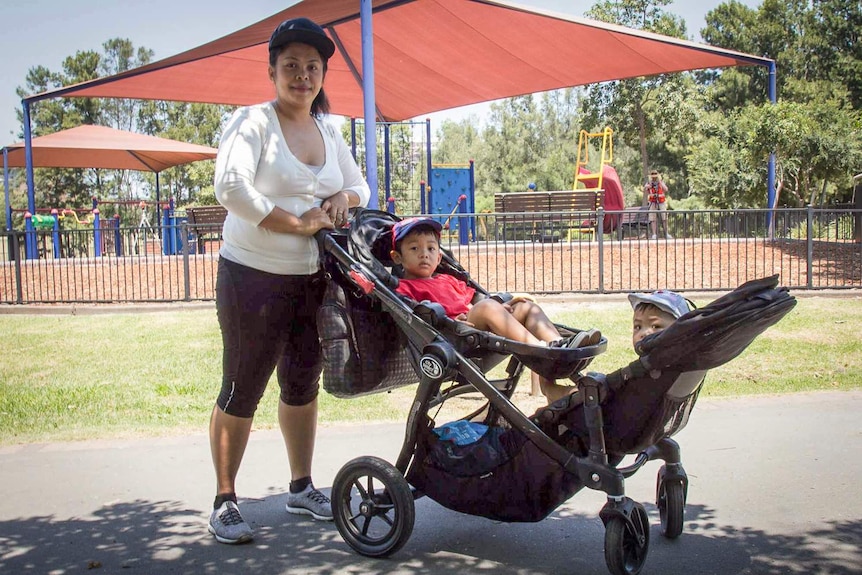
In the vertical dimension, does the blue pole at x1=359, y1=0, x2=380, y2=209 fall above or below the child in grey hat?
above

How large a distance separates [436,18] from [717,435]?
29.6 ft

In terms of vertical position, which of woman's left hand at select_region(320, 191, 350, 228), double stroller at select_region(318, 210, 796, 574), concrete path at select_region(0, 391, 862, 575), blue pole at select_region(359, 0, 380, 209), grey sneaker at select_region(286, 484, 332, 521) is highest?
blue pole at select_region(359, 0, 380, 209)

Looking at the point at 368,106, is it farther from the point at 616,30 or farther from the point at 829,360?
the point at 829,360

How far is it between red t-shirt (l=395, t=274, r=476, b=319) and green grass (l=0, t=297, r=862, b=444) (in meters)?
2.33

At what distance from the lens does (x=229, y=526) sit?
372cm

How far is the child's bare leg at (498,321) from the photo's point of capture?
11.0ft

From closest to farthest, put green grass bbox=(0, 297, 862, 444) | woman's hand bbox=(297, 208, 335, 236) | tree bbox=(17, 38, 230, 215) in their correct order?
woman's hand bbox=(297, 208, 335, 236) < green grass bbox=(0, 297, 862, 444) < tree bbox=(17, 38, 230, 215)

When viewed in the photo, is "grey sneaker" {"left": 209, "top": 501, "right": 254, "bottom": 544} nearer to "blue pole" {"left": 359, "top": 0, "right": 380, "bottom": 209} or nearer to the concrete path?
the concrete path

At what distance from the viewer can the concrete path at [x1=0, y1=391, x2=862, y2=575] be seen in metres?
3.44

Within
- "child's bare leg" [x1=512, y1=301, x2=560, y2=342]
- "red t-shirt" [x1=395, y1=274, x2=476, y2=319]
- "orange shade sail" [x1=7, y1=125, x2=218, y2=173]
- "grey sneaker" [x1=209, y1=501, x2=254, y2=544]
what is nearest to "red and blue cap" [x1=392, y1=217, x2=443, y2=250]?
"red t-shirt" [x1=395, y1=274, x2=476, y2=319]

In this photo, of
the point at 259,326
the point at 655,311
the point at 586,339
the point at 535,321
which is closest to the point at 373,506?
the point at 259,326

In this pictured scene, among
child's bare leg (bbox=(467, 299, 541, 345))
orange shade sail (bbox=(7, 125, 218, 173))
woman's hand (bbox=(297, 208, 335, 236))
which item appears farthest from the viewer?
orange shade sail (bbox=(7, 125, 218, 173))

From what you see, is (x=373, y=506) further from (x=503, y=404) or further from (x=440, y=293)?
(x=440, y=293)

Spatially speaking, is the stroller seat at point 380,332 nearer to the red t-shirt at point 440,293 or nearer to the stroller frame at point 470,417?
the stroller frame at point 470,417
